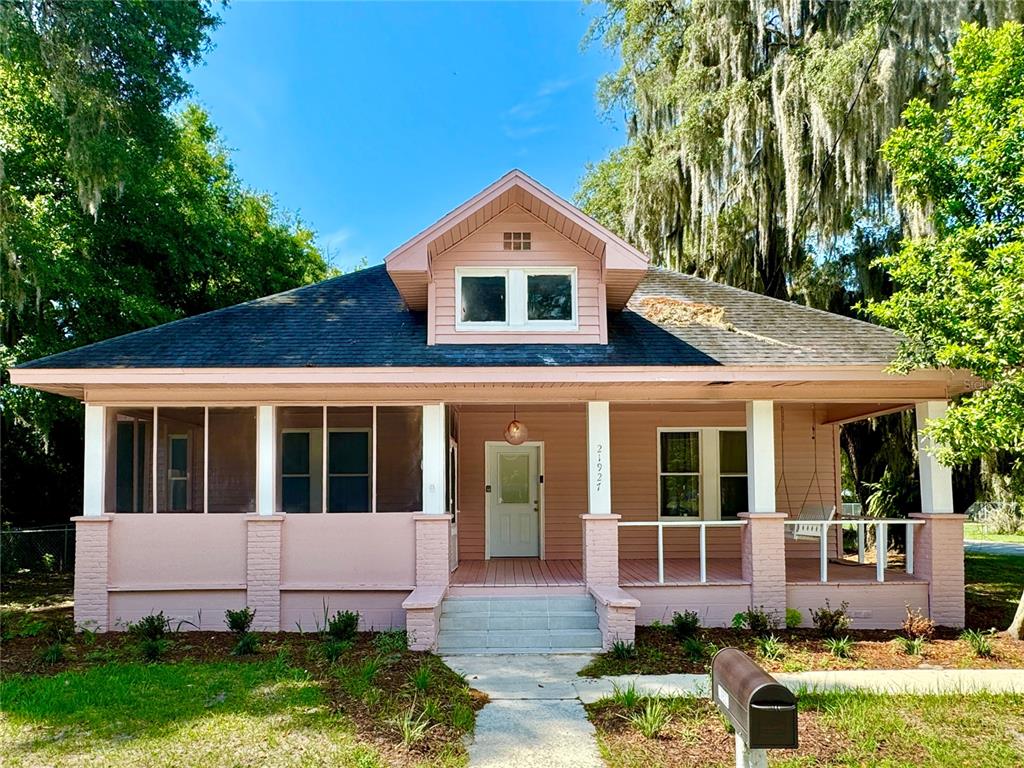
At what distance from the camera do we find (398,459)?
9438mm

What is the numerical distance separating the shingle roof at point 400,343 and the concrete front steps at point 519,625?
115 inches

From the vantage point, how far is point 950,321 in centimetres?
758

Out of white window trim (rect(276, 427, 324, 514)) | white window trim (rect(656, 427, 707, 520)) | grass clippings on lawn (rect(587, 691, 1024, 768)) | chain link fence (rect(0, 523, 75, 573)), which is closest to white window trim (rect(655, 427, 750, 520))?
white window trim (rect(656, 427, 707, 520))

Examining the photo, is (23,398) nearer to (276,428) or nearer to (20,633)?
(20,633)

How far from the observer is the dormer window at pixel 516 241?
9920mm

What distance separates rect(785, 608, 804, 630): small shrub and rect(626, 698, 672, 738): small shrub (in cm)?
384

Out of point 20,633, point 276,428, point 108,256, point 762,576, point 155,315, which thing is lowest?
point 20,633

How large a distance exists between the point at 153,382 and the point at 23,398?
5.57m

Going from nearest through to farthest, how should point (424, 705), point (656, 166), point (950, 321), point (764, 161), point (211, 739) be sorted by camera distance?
point (211, 739) < point (424, 705) < point (950, 321) < point (764, 161) < point (656, 166)

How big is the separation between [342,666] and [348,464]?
325 cm

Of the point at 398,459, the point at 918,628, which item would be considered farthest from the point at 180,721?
the point at 918,628

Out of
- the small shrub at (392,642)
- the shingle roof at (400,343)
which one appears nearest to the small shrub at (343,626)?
the small shrub at (392,642)

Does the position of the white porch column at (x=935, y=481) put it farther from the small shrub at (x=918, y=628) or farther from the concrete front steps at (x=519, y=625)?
the concrete front steps at (x=519, y=625)

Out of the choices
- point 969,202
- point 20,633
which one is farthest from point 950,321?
point 20,633
